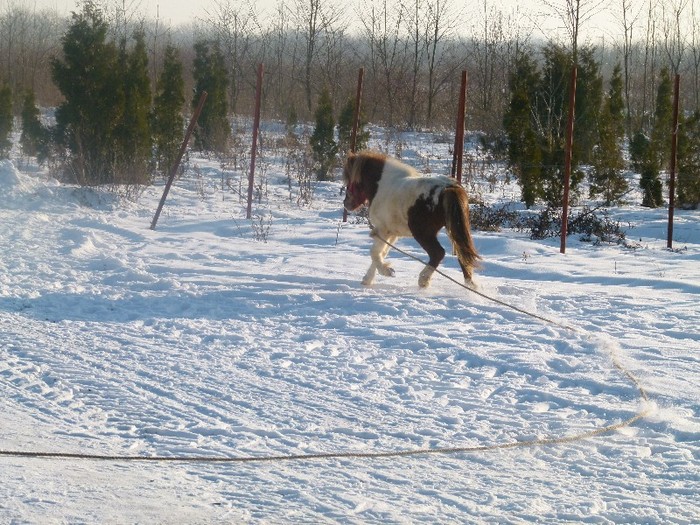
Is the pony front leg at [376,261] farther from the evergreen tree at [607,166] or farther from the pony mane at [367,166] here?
the evergreen tree at [607,166]

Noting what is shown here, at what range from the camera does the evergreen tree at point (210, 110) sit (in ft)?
85.3

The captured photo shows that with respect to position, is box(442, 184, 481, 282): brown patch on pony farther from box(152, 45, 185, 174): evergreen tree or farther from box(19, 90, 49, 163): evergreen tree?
box(19, 90, 49, 163): evergreen tree

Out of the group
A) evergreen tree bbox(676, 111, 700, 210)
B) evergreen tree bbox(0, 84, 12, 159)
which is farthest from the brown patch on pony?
evergreen tree bbox(0, 84, 12, 159)

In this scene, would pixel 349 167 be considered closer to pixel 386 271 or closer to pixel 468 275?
pixel 386 271

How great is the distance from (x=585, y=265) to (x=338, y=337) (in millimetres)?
5538

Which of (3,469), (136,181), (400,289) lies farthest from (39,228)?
(3,469)

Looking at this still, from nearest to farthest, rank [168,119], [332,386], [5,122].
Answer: [332,386]
[168,119]
[5,122]

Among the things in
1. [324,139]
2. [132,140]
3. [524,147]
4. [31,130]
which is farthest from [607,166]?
[31,130]

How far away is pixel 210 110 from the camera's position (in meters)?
26.1

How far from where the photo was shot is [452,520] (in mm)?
3883

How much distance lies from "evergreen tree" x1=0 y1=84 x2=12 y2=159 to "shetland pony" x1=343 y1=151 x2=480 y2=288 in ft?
49.5

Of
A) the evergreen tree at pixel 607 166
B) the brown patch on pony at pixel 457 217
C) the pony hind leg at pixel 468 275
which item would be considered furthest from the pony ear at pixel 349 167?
the evergreen tree at pixel 607 166

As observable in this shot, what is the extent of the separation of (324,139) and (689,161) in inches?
357

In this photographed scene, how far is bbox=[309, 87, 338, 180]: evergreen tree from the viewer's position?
22062mm
